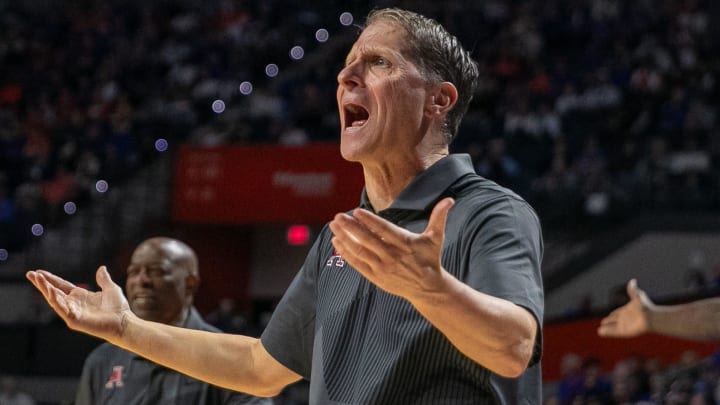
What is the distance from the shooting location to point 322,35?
69.4ft

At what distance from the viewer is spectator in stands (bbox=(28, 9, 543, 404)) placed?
2.15m

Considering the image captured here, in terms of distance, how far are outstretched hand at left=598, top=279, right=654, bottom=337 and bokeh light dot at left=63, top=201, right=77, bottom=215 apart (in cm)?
1484

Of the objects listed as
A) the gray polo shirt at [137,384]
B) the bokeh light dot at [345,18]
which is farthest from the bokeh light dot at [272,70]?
the gray polo shirt at [137,384]

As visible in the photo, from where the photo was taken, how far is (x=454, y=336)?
7.23 ft

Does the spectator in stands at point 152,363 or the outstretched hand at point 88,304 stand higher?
the outstretched hand at point 88,304

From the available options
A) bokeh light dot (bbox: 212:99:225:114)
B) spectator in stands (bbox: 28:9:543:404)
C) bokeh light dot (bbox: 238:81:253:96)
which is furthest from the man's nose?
bokeh light dot (bbox: 238:81:253:96)

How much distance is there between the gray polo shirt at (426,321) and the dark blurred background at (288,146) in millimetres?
8771

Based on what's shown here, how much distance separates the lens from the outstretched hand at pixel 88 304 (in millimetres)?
3014

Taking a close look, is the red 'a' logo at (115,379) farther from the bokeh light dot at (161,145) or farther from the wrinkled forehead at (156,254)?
the bokeh light dot at (161,145)

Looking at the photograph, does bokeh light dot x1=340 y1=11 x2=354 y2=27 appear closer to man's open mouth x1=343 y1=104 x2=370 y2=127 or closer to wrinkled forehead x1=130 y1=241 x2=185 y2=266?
wrinkled forehead x1=130 y1=241 x2=185 y2=266

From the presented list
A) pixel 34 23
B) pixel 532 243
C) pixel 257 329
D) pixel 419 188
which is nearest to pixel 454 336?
pixel 532 243

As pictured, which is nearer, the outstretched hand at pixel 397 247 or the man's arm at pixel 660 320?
the outstretched hand at pixel 397 247

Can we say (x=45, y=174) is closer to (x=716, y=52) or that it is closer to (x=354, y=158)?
(x=716, y=52)

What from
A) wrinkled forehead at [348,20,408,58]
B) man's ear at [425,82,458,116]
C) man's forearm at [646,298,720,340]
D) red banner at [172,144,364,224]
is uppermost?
wrinkled forehead at [348,20,408,58]
